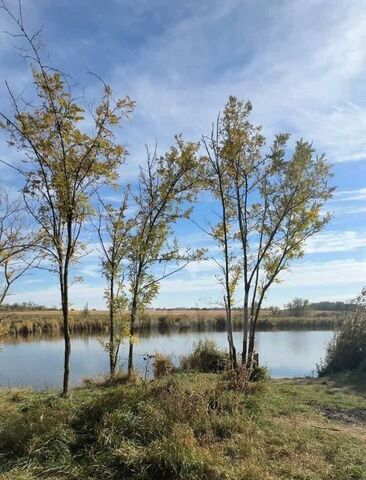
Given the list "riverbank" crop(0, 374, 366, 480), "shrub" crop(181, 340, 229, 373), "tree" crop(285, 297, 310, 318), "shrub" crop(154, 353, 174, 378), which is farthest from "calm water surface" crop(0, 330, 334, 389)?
"tree" crop(285, 297, 310, 318)

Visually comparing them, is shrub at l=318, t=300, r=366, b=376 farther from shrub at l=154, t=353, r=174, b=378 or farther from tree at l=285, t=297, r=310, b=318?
tree at l=285, t=297, r=310, b=318

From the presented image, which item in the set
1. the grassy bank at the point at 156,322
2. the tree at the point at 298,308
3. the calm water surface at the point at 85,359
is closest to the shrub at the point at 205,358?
the calm water surface at the point at 85,359

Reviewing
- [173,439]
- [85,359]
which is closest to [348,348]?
[85,359]

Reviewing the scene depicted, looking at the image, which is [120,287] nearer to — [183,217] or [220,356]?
[183,217]

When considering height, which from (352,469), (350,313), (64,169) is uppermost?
(64,169)

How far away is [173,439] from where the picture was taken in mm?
5434

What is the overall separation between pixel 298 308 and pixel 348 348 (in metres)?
40.3

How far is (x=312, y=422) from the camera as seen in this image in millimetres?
7527

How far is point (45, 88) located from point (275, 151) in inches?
232

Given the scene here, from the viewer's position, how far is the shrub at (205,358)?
44.3ft

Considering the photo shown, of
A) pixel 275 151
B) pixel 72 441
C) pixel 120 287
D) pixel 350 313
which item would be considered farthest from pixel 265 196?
pixel 72 441

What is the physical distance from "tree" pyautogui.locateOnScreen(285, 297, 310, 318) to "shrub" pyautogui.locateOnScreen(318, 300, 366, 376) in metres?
38.1

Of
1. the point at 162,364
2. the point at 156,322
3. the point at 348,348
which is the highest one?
the point at 156,322

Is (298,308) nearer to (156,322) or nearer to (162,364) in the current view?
(156,322)
